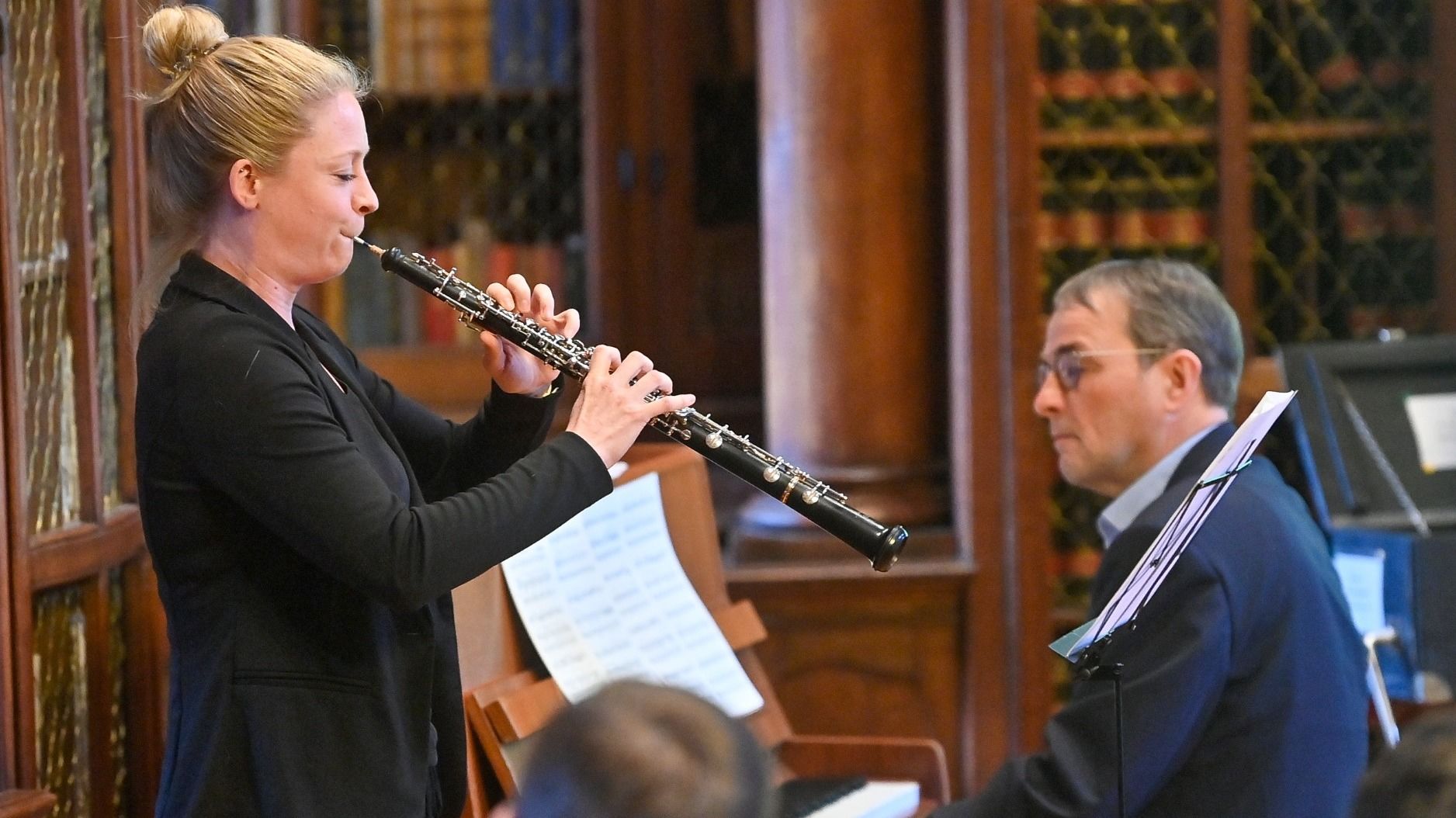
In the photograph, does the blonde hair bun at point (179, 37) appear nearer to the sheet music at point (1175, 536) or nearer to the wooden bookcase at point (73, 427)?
the wooden bookcase at point (73, 427)

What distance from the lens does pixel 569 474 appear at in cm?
169

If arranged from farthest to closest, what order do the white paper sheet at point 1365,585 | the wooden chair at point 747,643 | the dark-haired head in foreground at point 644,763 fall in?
the white paper sheet at point 1365,585 → the wooden chair at point 747,643 → the dark-haired head in foreground at point 644,763

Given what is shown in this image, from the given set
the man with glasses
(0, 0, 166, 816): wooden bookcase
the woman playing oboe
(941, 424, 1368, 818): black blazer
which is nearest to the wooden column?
the man with glasses

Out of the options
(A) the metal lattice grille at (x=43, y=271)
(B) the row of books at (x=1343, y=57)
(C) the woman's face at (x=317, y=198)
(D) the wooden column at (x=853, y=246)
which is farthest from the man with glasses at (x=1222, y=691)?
(B) the row of books at (x=1343, y=57)

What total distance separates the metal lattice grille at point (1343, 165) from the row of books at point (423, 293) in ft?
5.86

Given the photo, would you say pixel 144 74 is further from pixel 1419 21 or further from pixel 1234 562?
pixel 1419 21

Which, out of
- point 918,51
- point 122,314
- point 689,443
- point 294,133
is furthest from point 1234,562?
point 918,51

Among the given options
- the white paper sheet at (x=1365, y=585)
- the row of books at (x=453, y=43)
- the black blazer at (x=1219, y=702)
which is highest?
the row of books at (x=453, y=43)

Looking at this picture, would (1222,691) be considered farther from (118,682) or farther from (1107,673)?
(118,682)

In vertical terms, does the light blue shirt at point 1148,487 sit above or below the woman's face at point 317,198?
below

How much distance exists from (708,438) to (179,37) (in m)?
0.69

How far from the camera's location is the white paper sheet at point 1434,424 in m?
3.41

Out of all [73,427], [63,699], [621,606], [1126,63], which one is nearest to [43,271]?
[73,427]

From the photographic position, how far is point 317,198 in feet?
5.63
